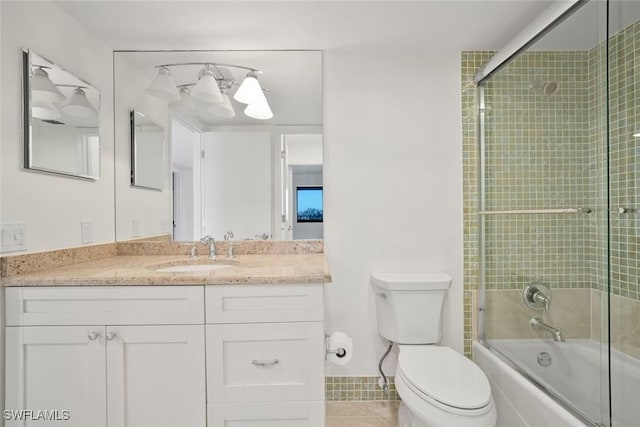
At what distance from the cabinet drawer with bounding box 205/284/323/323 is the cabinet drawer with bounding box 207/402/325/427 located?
0.33m

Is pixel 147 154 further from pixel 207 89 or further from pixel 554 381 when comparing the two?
pixel 554 381

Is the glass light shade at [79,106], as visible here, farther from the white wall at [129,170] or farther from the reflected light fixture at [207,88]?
the reflected light fixture at [207,88]

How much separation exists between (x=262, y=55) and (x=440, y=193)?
1.30 metres

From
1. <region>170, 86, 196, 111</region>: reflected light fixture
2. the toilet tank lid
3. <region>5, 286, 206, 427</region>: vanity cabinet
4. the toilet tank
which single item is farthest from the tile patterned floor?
<region>170, 86, 196, 111</region>: reflected light fixture

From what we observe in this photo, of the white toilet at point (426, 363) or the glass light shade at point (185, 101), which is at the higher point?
the glass light shade at point (185, 101)

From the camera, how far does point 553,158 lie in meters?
1.52

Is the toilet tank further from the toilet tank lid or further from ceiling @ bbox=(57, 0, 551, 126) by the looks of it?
ceiling @ bbox=(57, 0, 551, 126)

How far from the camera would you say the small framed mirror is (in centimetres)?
201

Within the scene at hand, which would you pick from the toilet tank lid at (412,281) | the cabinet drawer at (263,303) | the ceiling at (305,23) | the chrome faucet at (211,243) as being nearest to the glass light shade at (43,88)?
the ceiling at (305,23)

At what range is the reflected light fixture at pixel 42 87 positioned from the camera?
53.9 inches

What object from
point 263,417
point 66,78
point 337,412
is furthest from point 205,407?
point 66,78

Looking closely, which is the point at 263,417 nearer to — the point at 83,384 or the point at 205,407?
the point at 205,407

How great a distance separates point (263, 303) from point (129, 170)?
1.29 metres

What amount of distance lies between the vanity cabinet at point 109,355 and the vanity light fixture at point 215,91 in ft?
3.77
